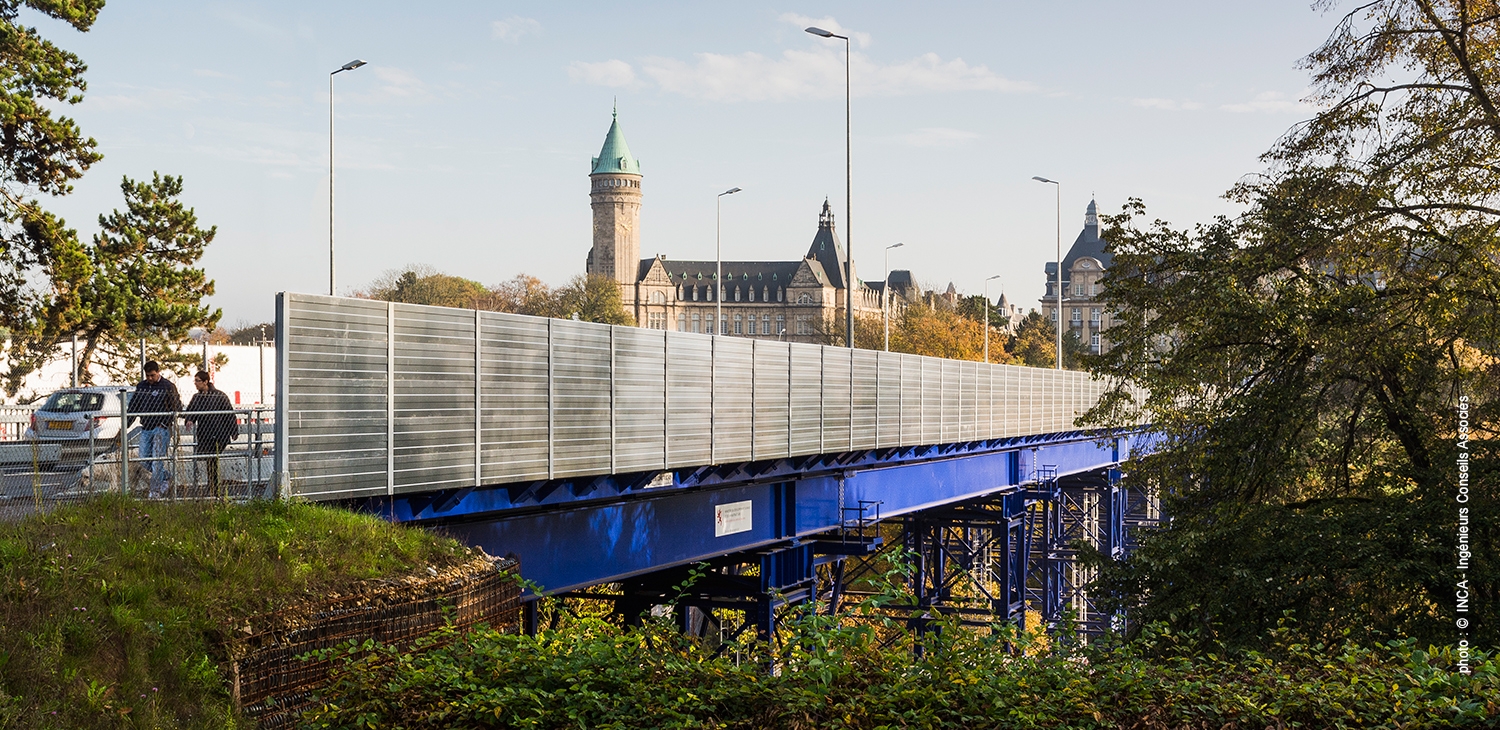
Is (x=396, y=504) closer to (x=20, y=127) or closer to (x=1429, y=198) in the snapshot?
(x=1429, y=198)

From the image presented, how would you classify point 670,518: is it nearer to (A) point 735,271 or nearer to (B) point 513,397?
(B) point 513,397

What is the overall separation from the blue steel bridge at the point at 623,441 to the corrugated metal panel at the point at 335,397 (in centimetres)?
2

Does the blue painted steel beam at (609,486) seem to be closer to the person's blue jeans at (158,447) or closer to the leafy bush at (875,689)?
the person's blue jeans at (158,447)

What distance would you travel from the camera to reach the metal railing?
10383 mm

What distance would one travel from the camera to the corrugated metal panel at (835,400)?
2073 centimetres

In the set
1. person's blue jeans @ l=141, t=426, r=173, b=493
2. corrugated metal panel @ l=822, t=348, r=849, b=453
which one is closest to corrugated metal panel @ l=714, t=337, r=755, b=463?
corrugated metal panel @ l=822, t=348, r=849, b=453

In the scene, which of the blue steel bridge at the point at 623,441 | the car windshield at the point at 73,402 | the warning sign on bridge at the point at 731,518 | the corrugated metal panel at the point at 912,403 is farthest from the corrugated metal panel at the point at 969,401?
the car windshield at the point at 73,402

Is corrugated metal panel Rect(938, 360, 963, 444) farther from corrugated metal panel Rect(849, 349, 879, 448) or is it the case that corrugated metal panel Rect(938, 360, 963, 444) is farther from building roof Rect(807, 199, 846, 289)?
building roof Rect(807, 199, 846, 289)

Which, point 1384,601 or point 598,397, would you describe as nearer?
point 1384,601

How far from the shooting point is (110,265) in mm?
26891

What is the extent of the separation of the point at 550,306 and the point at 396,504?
10077cm

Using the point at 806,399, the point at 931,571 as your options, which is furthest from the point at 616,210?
the point at 806,399

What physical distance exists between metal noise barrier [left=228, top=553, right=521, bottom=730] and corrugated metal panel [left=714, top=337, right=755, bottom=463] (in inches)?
294

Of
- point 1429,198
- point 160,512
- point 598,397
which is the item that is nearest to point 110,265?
point 598,397
